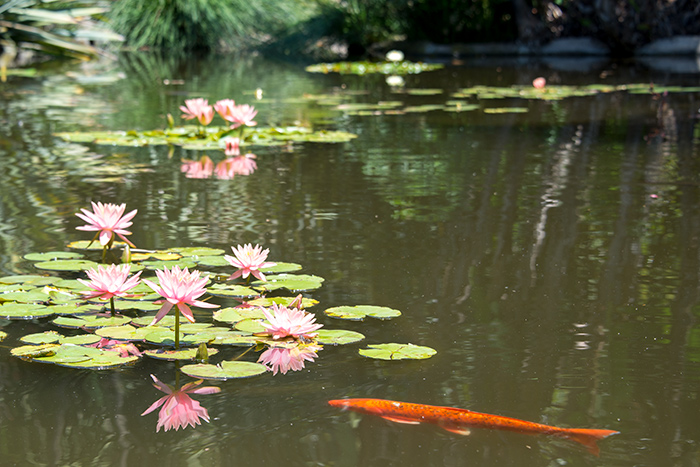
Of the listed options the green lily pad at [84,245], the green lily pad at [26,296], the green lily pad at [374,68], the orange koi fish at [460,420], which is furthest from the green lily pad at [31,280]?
the green lily pad at [374,68]

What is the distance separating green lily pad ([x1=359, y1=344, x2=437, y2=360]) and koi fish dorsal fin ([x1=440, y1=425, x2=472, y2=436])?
0.31 metres

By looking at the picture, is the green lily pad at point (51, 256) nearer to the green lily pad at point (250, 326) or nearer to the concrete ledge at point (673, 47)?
the green lily pad at point (250, 326)

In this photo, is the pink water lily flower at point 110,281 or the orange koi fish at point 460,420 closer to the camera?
the orange koi fish at point 460,420

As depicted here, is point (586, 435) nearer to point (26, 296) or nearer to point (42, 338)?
point (42, 338)

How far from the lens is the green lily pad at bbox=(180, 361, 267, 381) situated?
5.76 feet

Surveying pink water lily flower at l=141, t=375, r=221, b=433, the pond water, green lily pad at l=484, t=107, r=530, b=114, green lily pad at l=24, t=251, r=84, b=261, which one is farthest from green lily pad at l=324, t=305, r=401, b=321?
green lily pad at l=484, t=107, r=530, b=114

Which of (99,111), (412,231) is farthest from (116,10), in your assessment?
(412,231)

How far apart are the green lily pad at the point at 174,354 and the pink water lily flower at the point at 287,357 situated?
0.11 m

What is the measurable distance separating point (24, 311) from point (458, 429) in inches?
43.6

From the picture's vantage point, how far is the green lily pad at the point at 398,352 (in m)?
1.86

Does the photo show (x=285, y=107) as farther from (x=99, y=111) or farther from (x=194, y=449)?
(x=194, y=449)

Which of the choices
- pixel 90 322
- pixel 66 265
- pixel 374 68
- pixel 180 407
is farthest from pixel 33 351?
pixel 374 68

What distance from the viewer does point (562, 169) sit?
4.01 meters

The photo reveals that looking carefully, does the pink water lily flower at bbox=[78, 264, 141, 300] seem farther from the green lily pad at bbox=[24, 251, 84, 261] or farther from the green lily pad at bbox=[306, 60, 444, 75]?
the green lily pad at bbox=[306, 60, 444, 75]
